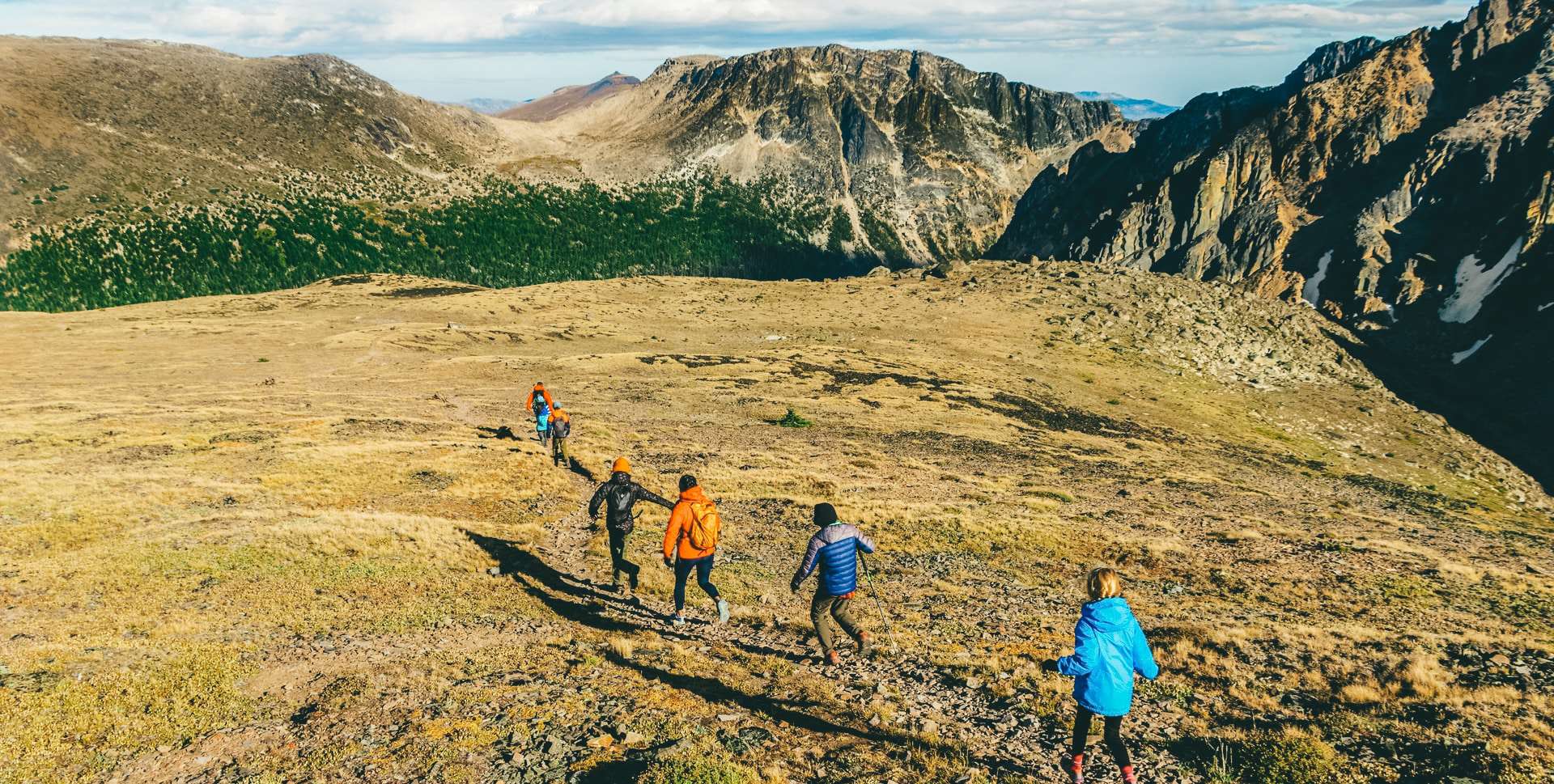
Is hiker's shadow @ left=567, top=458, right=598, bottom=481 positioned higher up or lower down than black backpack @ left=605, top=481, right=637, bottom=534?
lower down

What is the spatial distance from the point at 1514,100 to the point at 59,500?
249 meters

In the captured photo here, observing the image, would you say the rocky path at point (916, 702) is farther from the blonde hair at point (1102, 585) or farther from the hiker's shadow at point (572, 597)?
the blonde hair at point (1102, 585)

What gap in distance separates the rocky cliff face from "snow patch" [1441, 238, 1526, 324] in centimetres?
37

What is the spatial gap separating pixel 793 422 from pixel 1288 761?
3063cm

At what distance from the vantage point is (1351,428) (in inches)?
2258

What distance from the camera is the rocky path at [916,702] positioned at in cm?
1010

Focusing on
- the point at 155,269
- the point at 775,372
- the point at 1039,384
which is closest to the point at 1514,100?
the point at 1039,384

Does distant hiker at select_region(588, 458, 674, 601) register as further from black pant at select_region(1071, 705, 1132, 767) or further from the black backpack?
black pant at select_region(1071, 705, 1132, 767)

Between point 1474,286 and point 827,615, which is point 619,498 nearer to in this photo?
point 827,615

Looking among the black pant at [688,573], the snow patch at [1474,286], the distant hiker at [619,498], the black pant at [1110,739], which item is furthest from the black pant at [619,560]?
the snow patch at [1474,286]

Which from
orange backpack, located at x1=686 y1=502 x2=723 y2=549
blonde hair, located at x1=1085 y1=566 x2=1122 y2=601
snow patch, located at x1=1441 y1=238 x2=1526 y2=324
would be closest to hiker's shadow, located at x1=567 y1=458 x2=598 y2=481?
orange backpack, located at x1=686 y1=502 x2=723 y2=549

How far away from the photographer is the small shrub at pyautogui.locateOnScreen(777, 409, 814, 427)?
1544 inches

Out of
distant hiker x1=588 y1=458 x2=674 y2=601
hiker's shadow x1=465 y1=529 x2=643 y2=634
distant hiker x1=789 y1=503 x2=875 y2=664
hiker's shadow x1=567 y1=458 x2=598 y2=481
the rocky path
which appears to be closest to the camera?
the rocky path

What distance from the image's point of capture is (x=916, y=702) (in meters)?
11.8
